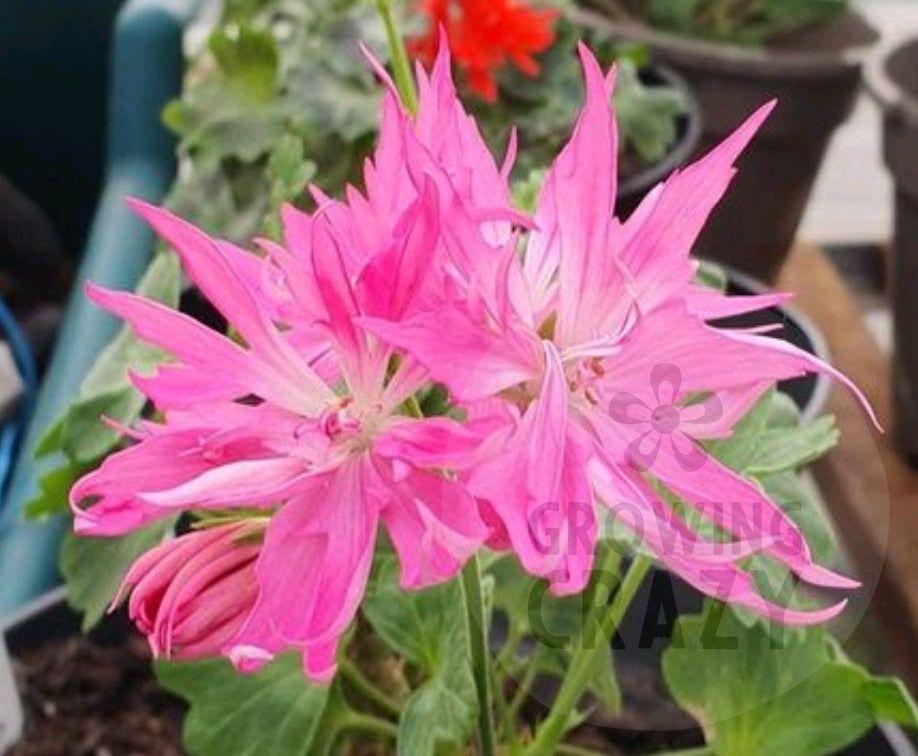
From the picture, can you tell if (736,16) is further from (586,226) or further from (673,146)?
(586,226)

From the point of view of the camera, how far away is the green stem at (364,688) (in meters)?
0.51

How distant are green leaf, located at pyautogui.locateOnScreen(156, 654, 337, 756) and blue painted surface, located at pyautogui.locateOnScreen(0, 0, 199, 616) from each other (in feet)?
0.74

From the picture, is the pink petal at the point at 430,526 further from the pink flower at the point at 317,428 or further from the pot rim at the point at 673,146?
the pot rim at the point at 673,146

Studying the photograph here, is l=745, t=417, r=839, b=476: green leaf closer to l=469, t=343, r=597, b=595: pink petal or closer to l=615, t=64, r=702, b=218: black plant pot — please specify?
l=469, t=343, r=597, b=595: pink petal

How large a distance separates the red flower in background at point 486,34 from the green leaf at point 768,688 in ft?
1.58

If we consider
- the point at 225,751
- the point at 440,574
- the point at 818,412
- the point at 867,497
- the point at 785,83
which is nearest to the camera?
the point at 440,574

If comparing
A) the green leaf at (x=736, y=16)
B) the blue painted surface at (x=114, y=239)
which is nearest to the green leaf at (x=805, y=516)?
the blue painted surface at (x=114, y=239)

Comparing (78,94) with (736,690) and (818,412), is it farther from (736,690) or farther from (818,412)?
(736,690)

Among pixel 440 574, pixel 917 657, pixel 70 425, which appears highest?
pixel 440 574

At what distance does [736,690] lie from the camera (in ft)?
1.57

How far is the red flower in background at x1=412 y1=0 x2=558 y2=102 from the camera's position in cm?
90

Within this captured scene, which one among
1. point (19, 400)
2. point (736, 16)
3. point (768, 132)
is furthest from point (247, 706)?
point (736, 16)

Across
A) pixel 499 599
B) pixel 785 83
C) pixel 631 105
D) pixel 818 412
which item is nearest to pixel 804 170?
pixel 785 83

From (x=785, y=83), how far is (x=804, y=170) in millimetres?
63
